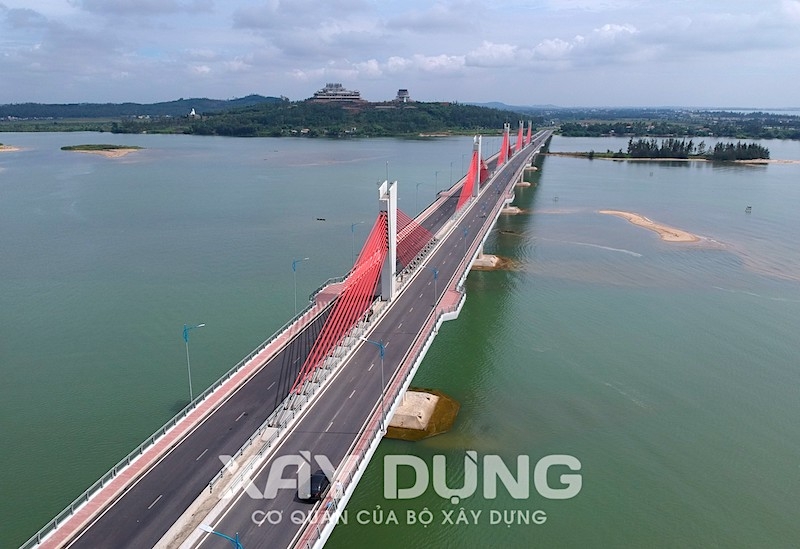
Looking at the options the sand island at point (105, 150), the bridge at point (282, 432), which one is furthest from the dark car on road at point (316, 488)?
the sand island at point (105, 150)

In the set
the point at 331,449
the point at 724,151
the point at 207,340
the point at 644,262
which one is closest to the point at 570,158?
the point at 724,151

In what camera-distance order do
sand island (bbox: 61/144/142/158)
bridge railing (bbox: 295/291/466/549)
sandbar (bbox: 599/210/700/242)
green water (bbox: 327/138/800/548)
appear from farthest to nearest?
sand island (bbox: 61/144/142/158) → sandbar (bbox: 599/210/700/242) → green water (bbox: 327/138/800/548) → bridge railing (bbox: 295/291/466/549)

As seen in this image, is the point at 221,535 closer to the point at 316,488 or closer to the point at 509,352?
the point at 316,488

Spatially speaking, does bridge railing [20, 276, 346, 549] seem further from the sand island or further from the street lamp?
the sand island

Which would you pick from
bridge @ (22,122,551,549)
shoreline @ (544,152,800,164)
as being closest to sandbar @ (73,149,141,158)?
shoreline @ (544,152,800,164)

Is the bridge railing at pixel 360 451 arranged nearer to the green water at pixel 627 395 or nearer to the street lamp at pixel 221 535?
the street lamp at pixel 221 535

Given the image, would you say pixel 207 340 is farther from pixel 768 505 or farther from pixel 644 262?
pixel 644 262

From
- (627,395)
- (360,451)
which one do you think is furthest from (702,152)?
(360,451)
